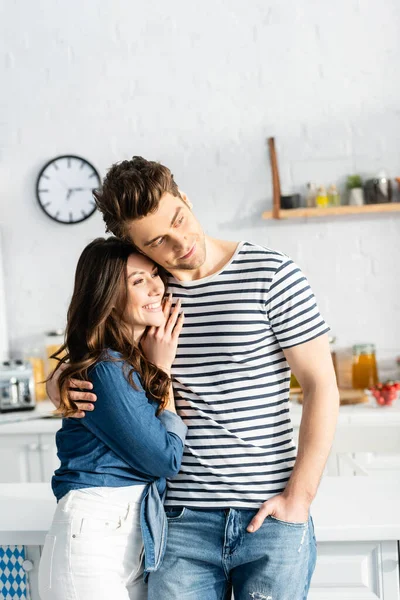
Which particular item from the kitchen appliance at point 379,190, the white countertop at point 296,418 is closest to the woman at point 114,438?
the white countertop at point 296,418

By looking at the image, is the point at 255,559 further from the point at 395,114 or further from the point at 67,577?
the point at 395,114

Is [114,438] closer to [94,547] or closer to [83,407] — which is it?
[83,407]

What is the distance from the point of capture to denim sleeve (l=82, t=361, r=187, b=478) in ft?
4.49

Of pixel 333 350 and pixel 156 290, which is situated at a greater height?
pixel 156 290

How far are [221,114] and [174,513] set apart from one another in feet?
8.52

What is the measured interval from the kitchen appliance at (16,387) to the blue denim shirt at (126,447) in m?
2.06

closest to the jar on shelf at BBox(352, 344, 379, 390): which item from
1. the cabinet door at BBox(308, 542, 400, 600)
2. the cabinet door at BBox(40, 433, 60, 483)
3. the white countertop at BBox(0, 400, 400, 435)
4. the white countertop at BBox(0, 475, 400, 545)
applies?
the white countertop at BBox(0, 400, 400, 435)

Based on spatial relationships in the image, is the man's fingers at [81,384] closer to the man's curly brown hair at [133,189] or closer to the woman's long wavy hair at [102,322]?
the woman's long wavy hair at [102,322]

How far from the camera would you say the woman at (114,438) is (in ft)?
4.47

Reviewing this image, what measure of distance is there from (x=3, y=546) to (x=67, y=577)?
384mm

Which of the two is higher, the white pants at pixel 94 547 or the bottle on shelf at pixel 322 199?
the bottle on shelf at pixel 322 199

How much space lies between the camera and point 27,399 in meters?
3.46

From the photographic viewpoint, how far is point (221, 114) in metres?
3.72

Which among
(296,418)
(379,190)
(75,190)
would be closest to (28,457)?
(296,418)
